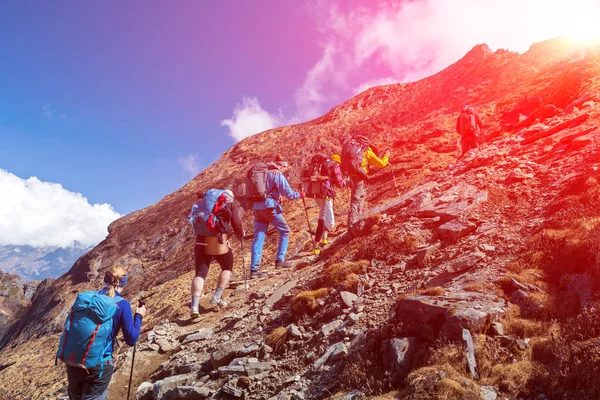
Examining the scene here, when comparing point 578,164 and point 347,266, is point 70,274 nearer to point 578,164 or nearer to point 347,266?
point 347,266

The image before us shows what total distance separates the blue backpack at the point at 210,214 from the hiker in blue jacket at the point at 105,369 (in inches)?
123

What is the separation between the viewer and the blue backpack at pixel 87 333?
4484 mm

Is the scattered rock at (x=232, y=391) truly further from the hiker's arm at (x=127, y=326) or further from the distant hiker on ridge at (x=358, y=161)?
the distant hiker on ridge at (x=358, y=161)

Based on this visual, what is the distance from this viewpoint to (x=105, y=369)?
4.72 m

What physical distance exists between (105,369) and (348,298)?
399cm

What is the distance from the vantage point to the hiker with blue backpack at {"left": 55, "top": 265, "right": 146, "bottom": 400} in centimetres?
449

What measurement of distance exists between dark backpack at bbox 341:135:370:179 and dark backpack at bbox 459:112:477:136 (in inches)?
328

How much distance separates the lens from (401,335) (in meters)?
4.65

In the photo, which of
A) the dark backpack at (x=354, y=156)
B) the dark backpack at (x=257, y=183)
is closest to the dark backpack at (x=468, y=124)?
the dark backpack at (x=354, y=156)

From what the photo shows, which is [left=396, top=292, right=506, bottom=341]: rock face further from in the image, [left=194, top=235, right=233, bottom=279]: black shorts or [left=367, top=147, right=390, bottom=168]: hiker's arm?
[left=367, top=147, right=390, bottom=168]: hiker's arm

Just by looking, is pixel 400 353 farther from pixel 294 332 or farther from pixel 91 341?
pixel 91 341

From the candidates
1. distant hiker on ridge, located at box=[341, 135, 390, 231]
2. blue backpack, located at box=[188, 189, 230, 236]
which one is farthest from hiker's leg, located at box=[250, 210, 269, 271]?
distant hiker on ridge, located at box=[341, 135, 390, 231]

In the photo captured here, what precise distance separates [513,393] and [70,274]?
4865 centimetres

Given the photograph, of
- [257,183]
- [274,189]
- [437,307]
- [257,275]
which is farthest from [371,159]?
[437,307]
